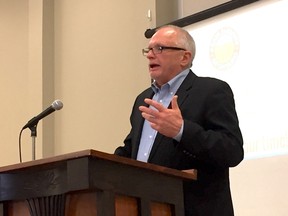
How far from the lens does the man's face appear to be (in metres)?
2.48

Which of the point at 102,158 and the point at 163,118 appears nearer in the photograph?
the point at 102,158

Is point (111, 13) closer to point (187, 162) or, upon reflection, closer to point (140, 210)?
point (187, 162)

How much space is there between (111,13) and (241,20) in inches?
61.0

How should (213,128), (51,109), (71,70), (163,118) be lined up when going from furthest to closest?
1. (71,70)
2. (51,109)
3. (213,128)
4. (163,118)

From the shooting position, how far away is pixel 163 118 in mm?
1968

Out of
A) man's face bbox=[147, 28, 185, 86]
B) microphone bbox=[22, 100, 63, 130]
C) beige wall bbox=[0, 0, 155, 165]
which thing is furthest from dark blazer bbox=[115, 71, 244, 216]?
beige wall bbox=[0, 0, 155, 165]

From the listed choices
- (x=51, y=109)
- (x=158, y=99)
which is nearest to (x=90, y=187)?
(x=158, y=99)

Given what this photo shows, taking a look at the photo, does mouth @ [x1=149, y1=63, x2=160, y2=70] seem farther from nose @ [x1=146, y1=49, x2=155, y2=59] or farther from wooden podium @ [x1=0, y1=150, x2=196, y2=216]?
wooden podium @ [x1=0, y1=150, x2=196, y2=216]

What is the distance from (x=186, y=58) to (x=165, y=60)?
10cm

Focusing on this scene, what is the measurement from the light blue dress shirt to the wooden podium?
1.32 feet

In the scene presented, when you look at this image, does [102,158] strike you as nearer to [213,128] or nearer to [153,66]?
[213,128]

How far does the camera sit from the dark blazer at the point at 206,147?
2.08 metres

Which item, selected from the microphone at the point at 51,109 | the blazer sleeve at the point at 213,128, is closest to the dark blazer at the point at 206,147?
the blazer sleeve at the point at 213,128

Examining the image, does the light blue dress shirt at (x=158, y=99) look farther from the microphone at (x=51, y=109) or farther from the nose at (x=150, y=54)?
the microphone at (x=51, y=109)
